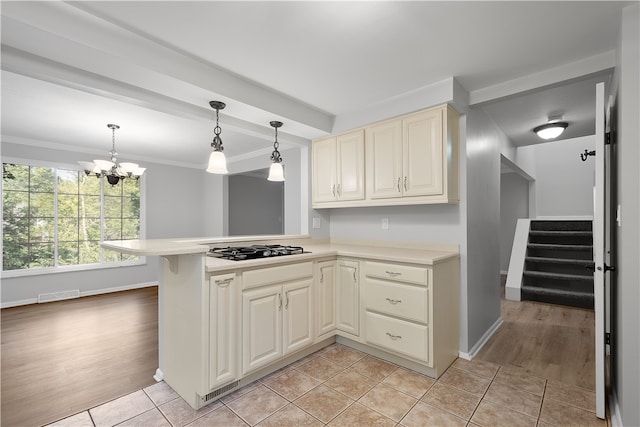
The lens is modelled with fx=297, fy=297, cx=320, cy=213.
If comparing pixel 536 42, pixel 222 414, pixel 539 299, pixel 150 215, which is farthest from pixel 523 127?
pixel 150 215

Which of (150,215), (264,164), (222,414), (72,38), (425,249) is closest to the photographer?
(72,38)

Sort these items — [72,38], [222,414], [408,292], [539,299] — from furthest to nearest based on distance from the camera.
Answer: [539,299], [408,292], [222,414], [72,38]

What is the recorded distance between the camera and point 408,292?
2316 mm

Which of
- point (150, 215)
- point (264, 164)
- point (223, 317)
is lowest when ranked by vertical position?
point (223, 317)

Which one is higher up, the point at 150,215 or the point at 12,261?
the point at 150,215

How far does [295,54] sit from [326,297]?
1.99 metres

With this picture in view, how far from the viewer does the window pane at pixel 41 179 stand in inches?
177

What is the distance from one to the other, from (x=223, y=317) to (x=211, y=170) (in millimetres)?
1104

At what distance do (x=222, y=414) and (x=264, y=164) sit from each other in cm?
392

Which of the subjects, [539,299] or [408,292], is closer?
[408,292]

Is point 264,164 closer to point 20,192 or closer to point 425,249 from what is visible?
point 425,249

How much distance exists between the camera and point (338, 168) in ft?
10.6

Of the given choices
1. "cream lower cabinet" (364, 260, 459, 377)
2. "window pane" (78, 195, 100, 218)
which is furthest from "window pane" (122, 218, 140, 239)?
"cream lower cabinet" (364, 260, 459, 377)

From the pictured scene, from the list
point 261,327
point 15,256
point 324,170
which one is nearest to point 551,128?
point 324,170
